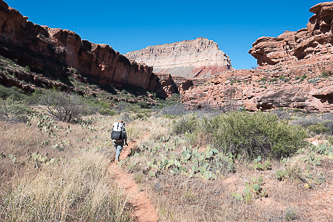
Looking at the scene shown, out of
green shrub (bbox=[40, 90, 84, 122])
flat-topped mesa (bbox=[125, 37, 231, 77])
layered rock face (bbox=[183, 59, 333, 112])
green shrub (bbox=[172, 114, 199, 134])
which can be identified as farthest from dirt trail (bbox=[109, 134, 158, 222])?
flat-topped mesa (bbox=[125, 37, 231, 77])

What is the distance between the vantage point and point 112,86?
44531mm

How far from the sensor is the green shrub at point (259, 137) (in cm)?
403

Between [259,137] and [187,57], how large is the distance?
363 feet

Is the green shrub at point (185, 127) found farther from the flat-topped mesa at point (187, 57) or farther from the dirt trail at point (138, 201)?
the flat-topped mesa at point (187, 57)

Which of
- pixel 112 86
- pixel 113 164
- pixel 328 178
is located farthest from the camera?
pixel 112 86

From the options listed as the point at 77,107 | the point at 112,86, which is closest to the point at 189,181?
the point at 77,107

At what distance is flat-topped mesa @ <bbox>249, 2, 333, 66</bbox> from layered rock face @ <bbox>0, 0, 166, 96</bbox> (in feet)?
114

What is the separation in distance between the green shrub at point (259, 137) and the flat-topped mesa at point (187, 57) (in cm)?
8758

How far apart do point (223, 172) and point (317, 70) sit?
851 inches

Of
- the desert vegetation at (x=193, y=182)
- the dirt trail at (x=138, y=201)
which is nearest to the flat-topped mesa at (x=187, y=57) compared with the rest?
the desert vegetation at (x=193, y=182)

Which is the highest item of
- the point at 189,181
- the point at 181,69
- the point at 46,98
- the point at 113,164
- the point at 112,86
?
the point at 181,69

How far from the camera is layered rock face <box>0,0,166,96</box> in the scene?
2678 centimetres

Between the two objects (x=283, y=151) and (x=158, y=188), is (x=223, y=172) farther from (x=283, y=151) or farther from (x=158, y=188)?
(x=283, y=151)

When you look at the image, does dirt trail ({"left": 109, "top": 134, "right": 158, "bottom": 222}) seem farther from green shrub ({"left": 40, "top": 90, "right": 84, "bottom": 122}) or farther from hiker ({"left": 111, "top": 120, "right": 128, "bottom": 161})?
green shrub ({"left": 40, "top": 90, "right": 84, "bottom": 122})
